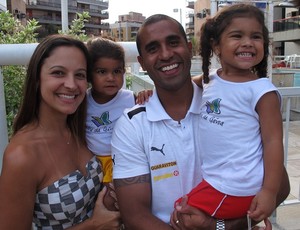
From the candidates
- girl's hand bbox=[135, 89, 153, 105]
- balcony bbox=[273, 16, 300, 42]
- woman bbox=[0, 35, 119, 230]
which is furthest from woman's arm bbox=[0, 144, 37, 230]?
balcony bbox=[273, 16, 300, 42]

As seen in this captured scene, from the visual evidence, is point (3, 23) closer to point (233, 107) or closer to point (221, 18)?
point (221, 18)

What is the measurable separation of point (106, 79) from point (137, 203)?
0.83 metres

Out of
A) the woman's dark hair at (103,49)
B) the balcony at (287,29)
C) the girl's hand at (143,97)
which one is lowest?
the girl's hand at (143,97)

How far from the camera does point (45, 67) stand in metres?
1.74

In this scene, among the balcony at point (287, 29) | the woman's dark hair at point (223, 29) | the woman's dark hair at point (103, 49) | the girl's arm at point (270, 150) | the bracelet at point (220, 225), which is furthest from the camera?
the balcony at point (287, 29)

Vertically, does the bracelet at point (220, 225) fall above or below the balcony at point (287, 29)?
below

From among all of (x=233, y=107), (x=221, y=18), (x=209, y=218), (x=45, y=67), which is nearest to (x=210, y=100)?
(x=233, y=107)

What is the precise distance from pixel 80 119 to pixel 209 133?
76 centimetres

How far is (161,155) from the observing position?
6.03ft

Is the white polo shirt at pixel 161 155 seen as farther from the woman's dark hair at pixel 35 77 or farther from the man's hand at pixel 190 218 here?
the woman's dark hair at pixel 35 77

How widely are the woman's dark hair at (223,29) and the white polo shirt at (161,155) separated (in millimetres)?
391

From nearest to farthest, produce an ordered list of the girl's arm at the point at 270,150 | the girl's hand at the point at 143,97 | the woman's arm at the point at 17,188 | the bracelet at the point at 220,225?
the woman's arm at the point at 17,188
the girl's arm at the point at 270,150
the bracelet at the point at 220,225
the girl's hand at the point at 143,97

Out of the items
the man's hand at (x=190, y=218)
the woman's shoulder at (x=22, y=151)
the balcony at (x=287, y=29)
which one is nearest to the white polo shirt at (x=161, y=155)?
the man's hand at (x=190, y=218)

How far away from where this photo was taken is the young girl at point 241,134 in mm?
1707
